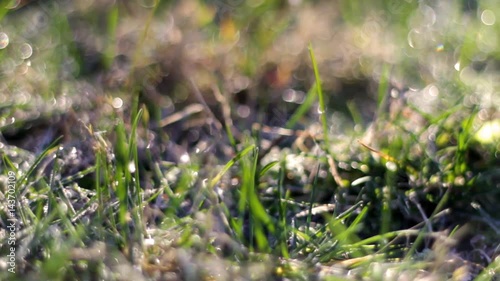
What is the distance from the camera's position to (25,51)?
229 cm

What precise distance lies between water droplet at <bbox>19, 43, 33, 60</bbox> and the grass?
0.04 ft

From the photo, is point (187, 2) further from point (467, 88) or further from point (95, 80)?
point (467, 88)

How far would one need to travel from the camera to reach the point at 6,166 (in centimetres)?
159

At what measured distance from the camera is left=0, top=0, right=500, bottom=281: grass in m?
1.38

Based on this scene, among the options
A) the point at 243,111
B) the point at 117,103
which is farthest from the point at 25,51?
the point at 243,111

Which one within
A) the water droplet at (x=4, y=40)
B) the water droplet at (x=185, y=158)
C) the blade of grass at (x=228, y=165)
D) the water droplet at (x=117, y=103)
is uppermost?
the blade of grass at (x=228, y=165)

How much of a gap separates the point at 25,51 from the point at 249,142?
3.03ft

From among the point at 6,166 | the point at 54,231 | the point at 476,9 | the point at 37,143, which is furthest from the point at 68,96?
the point at 476,9

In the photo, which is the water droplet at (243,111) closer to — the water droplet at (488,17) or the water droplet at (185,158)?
the water droplet at (185,158)

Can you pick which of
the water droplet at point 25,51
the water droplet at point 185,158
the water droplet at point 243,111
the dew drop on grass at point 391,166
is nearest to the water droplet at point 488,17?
the water droplet at point 243,111

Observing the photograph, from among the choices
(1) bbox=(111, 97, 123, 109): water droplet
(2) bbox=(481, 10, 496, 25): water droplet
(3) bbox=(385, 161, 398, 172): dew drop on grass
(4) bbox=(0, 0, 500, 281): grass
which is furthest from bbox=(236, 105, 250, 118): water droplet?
(2) bbox=(481, 10, 496, 25): water droplet

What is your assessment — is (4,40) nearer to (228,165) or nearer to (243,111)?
(243,111)

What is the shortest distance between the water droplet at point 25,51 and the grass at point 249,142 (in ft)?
0.04

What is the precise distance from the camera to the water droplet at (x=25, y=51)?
7.38ft
